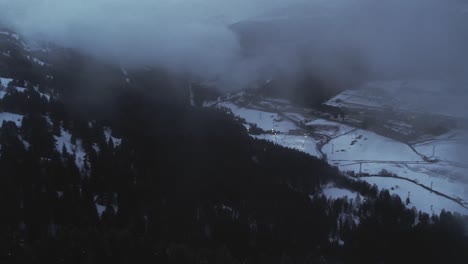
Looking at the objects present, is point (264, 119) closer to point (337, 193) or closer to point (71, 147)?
point (337, 193)

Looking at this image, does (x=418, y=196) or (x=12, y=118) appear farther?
(x=418, y=196)

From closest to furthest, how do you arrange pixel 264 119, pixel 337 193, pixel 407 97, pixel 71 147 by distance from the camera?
pixel 71 147 → pixel 337 193 → pixel 264 119 → pixel 407 97

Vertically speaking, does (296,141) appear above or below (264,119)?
below

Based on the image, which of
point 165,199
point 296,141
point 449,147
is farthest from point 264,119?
point 165,199

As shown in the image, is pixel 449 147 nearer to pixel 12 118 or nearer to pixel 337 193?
pixel 337 193

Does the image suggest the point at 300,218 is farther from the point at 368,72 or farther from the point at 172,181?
the point at 368,72

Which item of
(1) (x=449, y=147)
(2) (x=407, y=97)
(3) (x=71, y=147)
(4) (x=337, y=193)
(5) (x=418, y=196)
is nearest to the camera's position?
(3) (x=71, y=147)

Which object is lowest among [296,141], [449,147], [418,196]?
[418,196]

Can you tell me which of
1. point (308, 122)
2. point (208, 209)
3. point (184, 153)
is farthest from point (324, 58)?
point (208, 209)

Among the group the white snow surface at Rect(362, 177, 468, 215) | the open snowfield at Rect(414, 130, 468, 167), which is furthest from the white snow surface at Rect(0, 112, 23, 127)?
the open snowfield at Rect(414, 130, 468, 167)

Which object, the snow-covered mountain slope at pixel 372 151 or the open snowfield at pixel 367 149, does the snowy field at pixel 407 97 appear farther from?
the open snowfield at pixel 367 149
